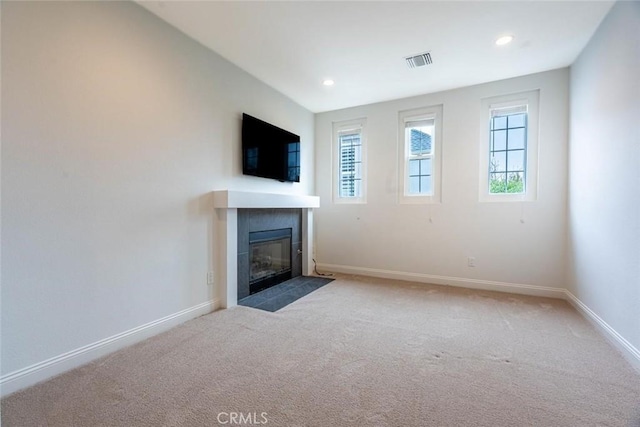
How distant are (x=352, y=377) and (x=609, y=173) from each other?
8.50 ft

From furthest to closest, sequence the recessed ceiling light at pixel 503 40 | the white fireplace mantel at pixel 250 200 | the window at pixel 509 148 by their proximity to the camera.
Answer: the window at pixel 509 148, the white fireplace mantel at pixel 250 200, the recessed ceiling light at pixel 503 40

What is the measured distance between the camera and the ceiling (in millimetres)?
2236

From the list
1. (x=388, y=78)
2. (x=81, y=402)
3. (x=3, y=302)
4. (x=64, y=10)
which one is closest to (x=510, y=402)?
(x=81, y=402)

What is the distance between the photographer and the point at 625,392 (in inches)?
64.1

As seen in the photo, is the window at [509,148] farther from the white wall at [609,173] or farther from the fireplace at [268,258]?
the fireplace at [268,258]

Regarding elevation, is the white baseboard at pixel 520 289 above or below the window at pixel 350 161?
below

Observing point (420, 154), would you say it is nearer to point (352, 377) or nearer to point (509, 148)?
point (509, 148)

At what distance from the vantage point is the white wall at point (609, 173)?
77.4 inches

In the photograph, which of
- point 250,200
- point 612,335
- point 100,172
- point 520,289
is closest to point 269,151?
point 250,200

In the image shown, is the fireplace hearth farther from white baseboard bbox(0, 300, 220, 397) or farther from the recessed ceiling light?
the recessed ceiling light

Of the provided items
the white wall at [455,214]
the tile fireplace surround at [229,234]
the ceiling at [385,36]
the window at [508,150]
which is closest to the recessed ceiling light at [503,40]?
the ceiling at [385,36]

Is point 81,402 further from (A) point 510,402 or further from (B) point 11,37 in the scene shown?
(A) point 510,402

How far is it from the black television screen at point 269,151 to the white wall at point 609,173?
3.29m

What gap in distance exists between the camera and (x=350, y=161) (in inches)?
183
